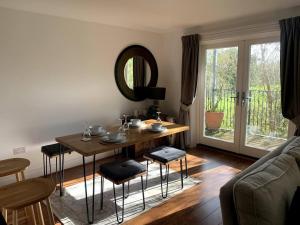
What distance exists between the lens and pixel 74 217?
2.42 metres

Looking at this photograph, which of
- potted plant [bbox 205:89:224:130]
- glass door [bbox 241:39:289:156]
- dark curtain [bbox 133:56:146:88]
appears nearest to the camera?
glass door [bbox 241:39:289:156]

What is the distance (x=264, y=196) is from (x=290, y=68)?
2.66 meters

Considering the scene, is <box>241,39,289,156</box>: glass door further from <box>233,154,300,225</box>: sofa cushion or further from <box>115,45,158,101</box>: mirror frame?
<box>233,154,300,225</box>: sofa cushion

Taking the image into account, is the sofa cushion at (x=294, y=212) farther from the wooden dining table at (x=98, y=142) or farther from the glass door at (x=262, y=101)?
the glass door at (x=262, y=101)

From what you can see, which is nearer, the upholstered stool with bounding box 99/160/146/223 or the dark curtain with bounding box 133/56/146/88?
the upholstered stool with bounding box 99/160/146/223

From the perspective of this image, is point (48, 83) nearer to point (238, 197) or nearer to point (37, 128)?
point (37, 128)

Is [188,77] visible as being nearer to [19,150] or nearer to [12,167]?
[19,150]

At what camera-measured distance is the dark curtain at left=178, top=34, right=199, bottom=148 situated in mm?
4297

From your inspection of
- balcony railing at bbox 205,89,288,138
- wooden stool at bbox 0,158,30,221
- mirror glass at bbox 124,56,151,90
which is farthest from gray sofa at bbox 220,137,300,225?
mirror glass at bbox 124,56,151,90

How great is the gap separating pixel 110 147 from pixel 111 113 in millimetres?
2010

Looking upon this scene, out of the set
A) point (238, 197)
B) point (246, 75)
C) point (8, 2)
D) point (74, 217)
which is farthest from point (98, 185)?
point (246, 75)

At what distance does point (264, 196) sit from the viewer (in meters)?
1.15

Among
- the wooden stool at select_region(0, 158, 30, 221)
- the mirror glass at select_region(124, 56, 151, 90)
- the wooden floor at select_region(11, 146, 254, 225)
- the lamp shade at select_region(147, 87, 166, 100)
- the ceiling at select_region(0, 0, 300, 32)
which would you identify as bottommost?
the wooden floor at select_region(11, 146, 254, 225)

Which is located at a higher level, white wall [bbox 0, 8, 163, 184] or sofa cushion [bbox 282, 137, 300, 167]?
white wall [bbox 0, 8, 163, 184]
